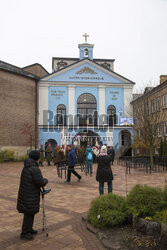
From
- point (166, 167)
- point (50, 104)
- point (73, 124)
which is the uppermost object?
point (50, 104)

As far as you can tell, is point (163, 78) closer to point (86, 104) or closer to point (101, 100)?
point (101, 100)

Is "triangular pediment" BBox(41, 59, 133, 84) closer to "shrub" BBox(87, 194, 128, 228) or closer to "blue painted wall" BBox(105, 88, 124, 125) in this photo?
"blue painted wall" BBox(105, 88, 124, 125)

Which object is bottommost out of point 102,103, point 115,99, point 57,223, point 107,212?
point 57,223

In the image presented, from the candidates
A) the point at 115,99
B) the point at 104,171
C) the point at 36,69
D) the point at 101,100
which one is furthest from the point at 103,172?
the point at 36,69

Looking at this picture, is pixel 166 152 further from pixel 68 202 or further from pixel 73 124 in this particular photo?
pixel 68 202

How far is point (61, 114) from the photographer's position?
3122 cm

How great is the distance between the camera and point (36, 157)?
466 cm

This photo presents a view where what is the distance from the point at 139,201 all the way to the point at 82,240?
1234 millimetres

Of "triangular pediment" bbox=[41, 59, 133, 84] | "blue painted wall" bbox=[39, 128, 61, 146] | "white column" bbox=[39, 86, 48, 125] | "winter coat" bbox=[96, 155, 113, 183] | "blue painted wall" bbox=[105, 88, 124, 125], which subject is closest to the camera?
"winter coat" bbox=[96, 155, 113, 183]

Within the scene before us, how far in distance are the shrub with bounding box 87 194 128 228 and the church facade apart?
25.2 meters

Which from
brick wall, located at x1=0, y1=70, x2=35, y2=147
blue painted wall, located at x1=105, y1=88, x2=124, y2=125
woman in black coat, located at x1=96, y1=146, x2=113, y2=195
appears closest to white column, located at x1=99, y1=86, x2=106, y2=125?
blue painted wall, located at x1=105, y1=88, x2=124, y2=125

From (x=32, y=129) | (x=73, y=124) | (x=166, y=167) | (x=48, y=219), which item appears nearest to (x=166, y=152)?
(x=166, y=167)

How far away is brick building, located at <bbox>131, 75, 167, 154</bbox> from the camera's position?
17.4m

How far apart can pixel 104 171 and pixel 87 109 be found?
24.7 meters
